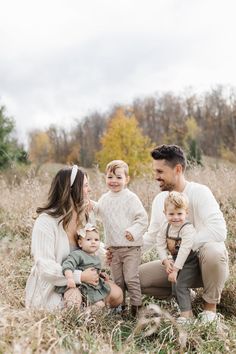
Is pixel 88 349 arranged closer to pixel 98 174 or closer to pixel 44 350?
pixel 44 350

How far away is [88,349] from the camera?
2.93 m

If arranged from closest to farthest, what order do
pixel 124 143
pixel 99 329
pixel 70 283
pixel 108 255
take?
1. pixel 99 329
2. pixel 70 283
3. pixel 108 255
4. pixel 124 143

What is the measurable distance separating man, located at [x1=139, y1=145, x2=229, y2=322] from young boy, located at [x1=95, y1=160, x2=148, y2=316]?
6.6 inches

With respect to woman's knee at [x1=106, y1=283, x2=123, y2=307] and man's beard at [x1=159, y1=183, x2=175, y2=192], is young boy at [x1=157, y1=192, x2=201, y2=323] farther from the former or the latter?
woman's knee at [x1=106, y1=283, x2=123, y2=307]

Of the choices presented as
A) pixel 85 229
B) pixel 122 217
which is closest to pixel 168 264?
pixel 122 217

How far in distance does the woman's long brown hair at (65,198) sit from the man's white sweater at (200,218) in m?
0.72

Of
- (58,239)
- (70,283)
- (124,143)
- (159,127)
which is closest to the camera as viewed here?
(70,283)

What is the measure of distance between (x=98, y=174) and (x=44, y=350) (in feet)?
19.4

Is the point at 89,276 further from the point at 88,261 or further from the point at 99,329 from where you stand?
the point at 99,329

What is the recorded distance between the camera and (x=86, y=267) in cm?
396

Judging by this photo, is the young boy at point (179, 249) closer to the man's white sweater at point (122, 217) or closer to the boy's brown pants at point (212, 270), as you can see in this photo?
the boy's brown pants at point (212, 270)

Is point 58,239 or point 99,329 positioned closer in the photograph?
point 99,329

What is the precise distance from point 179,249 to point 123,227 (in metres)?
0.57

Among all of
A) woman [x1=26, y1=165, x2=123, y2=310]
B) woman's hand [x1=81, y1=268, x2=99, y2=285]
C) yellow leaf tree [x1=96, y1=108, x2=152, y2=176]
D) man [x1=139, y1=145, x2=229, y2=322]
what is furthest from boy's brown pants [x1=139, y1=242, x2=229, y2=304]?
yellow leaf tree [x1=96, y1=108, x2=152, y2=176]
